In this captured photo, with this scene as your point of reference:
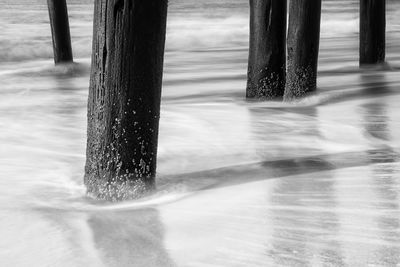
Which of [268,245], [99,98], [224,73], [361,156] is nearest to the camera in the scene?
[268,245]

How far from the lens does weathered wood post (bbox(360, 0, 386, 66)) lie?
27.3 feet

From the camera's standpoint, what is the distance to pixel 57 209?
371 cm

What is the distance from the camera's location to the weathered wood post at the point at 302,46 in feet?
21.0

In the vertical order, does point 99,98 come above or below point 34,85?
above

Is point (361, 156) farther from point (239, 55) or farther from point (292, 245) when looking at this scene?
point (239, 55)

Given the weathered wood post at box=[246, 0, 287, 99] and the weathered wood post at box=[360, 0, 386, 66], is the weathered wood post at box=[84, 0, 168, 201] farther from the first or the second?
the weathered wood post at box=[360, 0, 386, 66]

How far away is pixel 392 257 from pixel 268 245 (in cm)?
46

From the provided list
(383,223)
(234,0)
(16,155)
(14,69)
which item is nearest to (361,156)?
(383,223)

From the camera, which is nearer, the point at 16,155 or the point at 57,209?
the point at 57,209

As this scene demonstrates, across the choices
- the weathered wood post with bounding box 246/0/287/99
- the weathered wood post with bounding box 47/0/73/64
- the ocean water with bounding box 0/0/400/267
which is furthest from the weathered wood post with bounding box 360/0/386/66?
the weathered wood post with bounding box 47/0/73/64

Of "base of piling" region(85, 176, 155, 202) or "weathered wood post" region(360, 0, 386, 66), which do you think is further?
"weathered wood post" region(360, 0, 386, 66)

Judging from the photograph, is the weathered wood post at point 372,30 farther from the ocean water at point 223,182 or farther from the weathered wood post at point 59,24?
the weathered wood post at point 59,24

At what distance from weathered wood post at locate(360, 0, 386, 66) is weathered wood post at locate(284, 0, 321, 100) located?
1.85m

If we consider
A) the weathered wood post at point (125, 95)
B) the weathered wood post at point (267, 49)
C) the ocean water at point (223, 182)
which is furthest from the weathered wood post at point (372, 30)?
the weathered wood post at point (125, 95)
